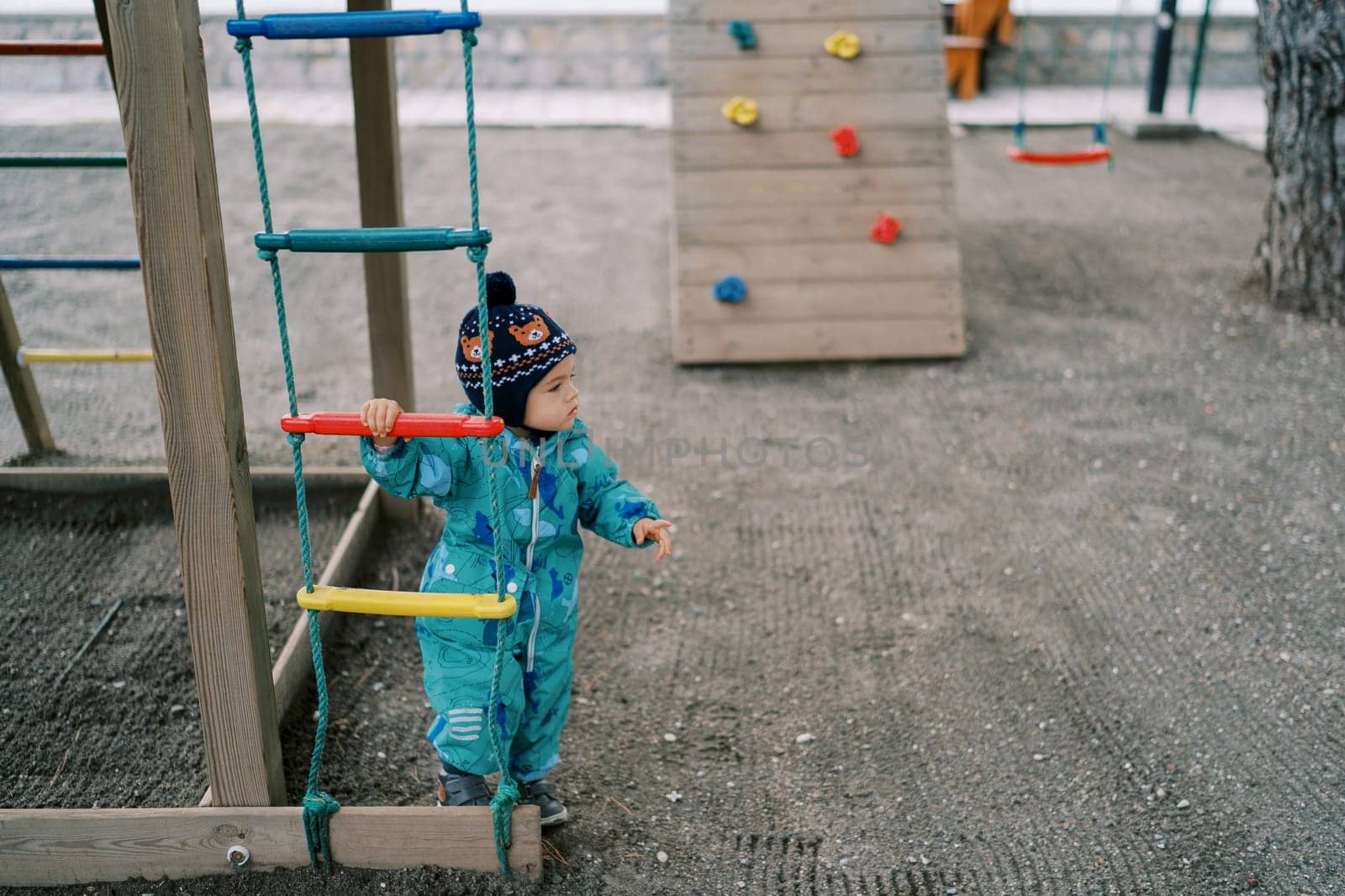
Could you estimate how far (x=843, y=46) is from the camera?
5.15 m

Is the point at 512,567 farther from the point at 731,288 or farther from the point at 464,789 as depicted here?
the point at 731,288

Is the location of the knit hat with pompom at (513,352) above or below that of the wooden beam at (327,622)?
above

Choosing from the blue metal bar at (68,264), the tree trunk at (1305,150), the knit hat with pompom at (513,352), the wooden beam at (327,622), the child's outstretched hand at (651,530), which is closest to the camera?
the knit hat with pompom at (513,352)

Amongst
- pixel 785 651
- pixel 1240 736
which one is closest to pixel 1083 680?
pixel 1240 736

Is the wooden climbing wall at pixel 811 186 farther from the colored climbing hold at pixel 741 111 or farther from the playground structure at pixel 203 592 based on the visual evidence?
the playground structure at pixel 203 592

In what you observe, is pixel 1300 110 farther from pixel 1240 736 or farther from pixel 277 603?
pixel 277 603

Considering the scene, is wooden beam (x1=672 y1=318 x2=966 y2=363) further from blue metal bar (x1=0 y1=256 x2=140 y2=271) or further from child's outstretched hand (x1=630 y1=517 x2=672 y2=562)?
child's outstretched hand (x1=630 y1=517 x2=672 y2=562)

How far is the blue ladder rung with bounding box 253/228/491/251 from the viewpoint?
196cm

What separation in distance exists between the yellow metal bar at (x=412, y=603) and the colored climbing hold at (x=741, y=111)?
11.5ft

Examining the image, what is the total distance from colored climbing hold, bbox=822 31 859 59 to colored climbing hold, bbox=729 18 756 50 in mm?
334

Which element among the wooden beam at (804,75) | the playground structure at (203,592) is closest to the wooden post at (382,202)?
the playground structure at (203,592)

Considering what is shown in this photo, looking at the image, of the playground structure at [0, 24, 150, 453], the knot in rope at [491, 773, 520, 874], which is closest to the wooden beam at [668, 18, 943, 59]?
the playground structure at [0, 24, 150, 453]

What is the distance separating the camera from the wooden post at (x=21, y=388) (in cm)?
385

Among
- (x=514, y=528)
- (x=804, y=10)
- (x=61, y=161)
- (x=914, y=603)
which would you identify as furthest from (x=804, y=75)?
(x=514, y=528)
